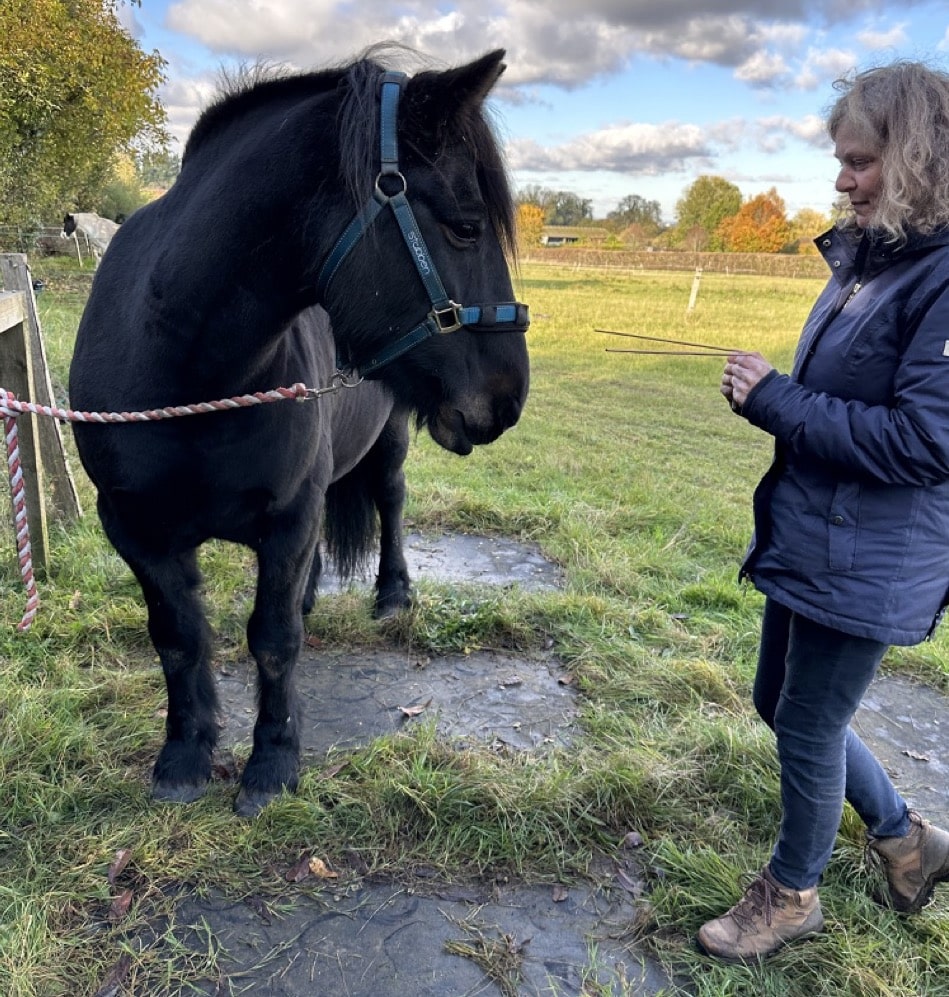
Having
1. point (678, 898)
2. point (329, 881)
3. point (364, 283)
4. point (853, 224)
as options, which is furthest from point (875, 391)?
point (329, 881)

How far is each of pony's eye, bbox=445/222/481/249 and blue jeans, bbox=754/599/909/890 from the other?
127cm

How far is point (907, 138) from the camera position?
5.25 feet

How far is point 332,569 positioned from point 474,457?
3.14m

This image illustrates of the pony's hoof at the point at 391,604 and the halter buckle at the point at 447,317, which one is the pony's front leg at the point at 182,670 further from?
the pony's hoof at the point at 391,604

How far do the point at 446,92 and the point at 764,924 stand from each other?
91.3 inches

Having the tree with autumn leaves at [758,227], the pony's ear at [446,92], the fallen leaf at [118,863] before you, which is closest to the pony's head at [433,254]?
the pony's ear at [446,92]

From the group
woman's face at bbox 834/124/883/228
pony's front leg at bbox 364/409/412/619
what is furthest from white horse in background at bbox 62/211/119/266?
woman's face at bbox 834/124/883/228

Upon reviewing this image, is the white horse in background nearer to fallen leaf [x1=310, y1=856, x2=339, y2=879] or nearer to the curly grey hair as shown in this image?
fallen leaf [x1=310, y1=856, x2=339, y2=879]

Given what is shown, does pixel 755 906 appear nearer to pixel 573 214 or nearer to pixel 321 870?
pixel 321 870

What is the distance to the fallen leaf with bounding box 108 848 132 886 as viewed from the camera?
2207 millimetres

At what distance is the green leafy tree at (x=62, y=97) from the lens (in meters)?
14.7

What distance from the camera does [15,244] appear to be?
17.7m

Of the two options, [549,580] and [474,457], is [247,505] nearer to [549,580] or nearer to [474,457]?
[549,580]

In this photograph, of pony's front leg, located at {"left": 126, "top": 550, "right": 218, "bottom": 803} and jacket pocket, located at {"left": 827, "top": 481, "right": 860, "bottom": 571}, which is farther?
pony's front leg, located at {"left": 126, "top": 550, "right": 218, "bottom": 803}
